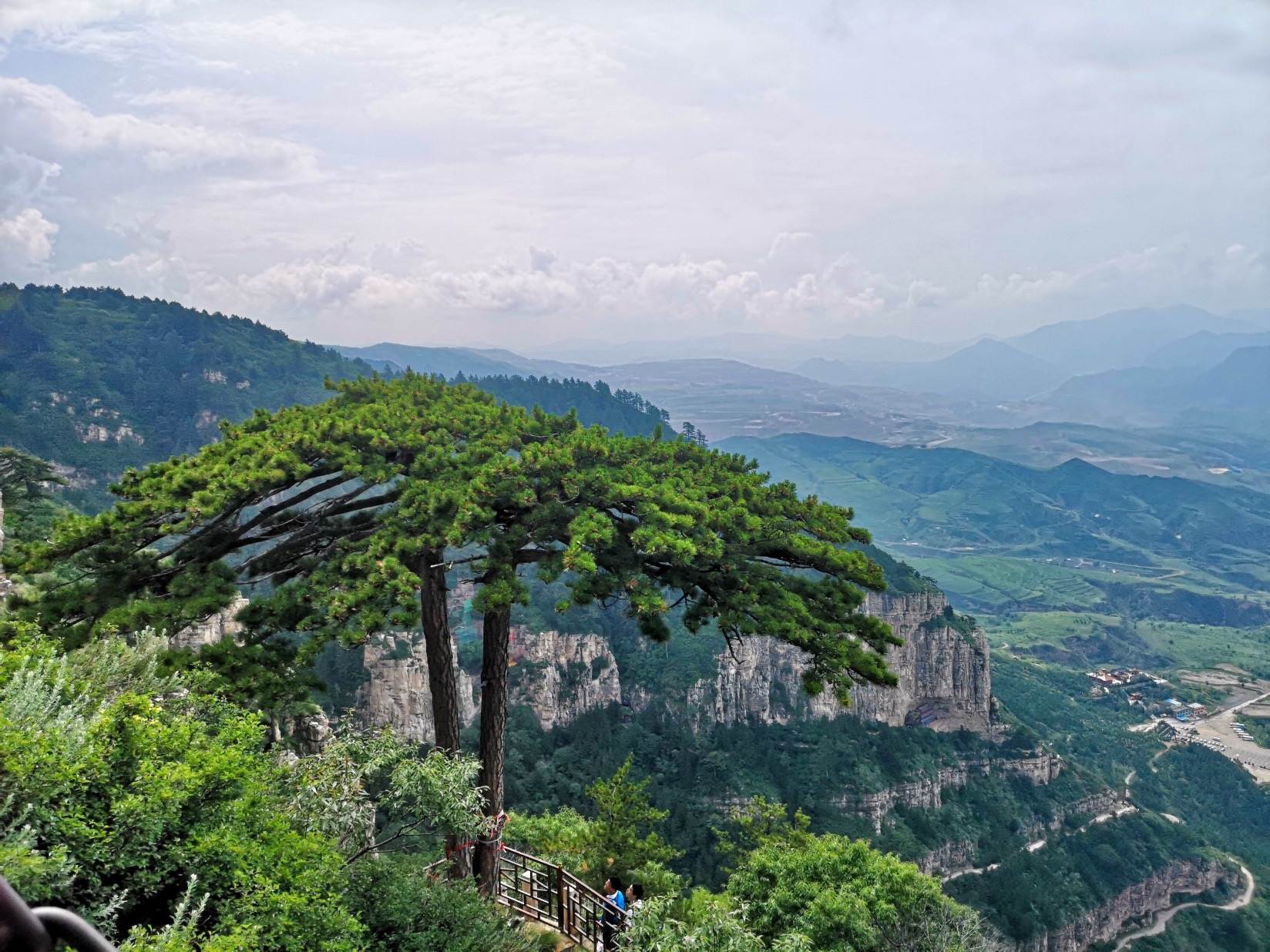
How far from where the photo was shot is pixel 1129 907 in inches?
2985

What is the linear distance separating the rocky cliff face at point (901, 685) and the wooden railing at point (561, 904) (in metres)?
68.9

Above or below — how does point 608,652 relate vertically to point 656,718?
above

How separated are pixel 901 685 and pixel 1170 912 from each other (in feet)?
98.5

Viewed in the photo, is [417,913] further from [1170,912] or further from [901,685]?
[1170,912]

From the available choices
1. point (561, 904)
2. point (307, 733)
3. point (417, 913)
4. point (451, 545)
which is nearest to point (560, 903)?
point (561, 904)

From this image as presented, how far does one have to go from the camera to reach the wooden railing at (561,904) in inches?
514

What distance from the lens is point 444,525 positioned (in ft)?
41.3

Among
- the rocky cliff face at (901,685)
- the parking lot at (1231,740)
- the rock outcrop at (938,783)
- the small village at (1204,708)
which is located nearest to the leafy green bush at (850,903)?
the rock outcrop at (938,783)

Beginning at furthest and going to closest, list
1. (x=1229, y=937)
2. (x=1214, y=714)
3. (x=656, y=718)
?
(x=1214, y=714) < (x=656, y=718) < (x=1229, y=937)

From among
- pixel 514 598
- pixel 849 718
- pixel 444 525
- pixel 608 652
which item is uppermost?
pixel 444 525

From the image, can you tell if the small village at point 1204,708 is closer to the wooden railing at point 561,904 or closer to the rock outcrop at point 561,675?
the rock outcrop at point 561,675

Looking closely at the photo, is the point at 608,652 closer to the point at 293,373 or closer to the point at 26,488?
the point at 26,488

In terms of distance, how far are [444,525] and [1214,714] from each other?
5982 inches

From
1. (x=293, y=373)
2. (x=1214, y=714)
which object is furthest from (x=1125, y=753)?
(x=293, y=373)
